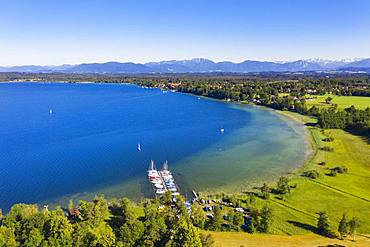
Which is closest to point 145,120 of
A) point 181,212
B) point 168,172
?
point 168,172

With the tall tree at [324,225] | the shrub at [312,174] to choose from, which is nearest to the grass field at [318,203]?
the shrub at [312,174]

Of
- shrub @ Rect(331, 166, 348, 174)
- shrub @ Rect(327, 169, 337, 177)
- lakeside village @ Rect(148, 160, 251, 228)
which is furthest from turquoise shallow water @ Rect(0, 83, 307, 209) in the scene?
shrub @ Rect(331, 166, 348, 174)

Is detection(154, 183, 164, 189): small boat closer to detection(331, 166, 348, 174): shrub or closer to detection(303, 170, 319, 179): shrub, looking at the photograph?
detection(303, 170, 319, 179): shrub

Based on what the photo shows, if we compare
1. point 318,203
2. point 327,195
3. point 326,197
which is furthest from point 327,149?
point 318,203

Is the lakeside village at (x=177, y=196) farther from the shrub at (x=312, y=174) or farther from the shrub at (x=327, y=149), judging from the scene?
the shrub at (x=327, y=149)

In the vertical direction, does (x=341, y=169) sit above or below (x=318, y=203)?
above

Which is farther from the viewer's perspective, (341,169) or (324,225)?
(341,169)

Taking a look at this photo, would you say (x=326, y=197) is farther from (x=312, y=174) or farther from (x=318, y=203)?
(x=312, y=174)
